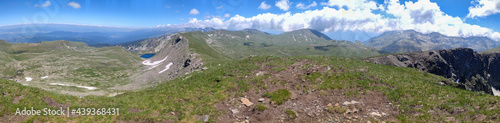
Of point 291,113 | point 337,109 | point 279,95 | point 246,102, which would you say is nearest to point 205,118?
point 246,102

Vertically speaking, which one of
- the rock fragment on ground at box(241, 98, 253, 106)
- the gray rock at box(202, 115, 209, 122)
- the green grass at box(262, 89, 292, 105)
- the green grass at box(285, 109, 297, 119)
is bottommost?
the gray rock at box(202, 115, 209, 122)

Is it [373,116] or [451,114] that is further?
[373,116]

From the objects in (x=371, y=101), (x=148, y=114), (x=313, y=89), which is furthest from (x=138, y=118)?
(x=371, y=101)

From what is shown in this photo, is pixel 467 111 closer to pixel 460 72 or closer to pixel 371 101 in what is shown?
pixel 371 101

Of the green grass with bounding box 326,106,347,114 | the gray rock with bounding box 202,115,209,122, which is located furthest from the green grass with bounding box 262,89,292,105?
the gray rock with bounding box 202,115,209,122

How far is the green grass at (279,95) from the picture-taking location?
67.2 ft

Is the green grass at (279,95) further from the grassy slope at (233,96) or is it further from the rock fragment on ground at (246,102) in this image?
the grassy slope at (233,96)

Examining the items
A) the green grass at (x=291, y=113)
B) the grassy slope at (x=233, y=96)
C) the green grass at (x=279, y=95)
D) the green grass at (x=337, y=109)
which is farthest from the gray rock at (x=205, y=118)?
the green grass at (x=337, y=109)

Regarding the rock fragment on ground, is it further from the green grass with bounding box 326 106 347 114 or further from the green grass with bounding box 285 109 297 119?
the green grass with bounding box 326 106 347 114

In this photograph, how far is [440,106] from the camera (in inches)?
679

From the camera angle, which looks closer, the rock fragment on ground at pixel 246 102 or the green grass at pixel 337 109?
the green grass at pixel 337 109

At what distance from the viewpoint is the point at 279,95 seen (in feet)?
71.4

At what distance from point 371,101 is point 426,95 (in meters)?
6.40

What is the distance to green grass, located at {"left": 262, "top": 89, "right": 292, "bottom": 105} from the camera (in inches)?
807
